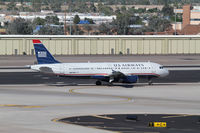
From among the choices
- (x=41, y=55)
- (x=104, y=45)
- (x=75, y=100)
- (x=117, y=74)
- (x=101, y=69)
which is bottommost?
(x=75, y=100)

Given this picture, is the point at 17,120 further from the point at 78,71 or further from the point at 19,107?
the point at 78,71

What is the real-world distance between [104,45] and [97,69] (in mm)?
64613

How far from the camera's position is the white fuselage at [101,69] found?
68750 mm

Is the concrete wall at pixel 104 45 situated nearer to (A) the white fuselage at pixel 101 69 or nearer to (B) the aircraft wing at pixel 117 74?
(A) the white fuselage at pixel 101 69

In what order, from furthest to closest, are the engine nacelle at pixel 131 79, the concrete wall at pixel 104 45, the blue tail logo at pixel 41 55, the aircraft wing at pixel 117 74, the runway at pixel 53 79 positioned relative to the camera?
the concrete wall at pixel 104 45 → the runway at pixel 53 79 → the aircraft wing at pixel 117 74 → the engine nacelle at pixel 131 79 → the blue tail logo at pixel 41 55

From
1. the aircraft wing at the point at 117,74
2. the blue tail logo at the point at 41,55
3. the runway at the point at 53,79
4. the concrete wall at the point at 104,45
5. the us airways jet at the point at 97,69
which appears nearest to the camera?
the us airways jet at the point at 97,69

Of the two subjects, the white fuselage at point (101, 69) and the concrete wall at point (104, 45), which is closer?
the white fuselage at point (101, 69)

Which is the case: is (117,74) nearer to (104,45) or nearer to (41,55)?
(41,55)

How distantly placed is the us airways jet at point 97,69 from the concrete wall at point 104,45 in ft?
199

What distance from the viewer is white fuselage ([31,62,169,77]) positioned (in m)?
68.8

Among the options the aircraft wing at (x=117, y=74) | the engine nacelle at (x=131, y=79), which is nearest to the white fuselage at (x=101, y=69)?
the aircraft wing at (x=117, y=74)

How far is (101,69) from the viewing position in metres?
70.5

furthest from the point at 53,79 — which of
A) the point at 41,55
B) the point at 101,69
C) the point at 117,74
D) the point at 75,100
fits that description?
the point at 75,100

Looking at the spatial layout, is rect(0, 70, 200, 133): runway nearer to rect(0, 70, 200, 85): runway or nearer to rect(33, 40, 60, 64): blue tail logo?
rect(0, 70, 200, 85): runway
